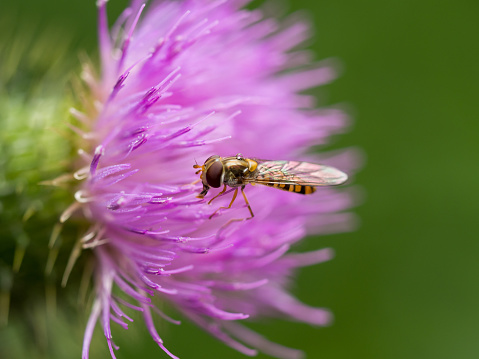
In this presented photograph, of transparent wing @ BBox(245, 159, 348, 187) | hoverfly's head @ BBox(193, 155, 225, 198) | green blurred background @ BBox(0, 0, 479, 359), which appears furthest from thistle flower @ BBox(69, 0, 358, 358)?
green blurred background @ BBox(0, 0, 479, 359)

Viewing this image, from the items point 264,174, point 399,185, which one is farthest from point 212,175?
point 399,185

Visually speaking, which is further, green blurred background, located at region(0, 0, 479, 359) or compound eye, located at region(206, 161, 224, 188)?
green blurred background, located at region(0, 0, 479, 359)

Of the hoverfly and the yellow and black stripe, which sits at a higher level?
the hoverfly

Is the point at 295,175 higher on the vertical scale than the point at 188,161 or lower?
lower

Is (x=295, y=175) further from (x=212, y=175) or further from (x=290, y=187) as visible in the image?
(x=212, y=175)

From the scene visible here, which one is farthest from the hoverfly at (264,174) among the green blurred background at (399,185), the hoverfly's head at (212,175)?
the green blurred background at (399,185)

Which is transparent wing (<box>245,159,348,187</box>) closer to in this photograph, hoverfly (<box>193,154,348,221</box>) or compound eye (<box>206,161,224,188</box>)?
hoverfly (<box>193,154,348,221</box>)

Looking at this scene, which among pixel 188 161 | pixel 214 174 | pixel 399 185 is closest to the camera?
pixel 214 174
